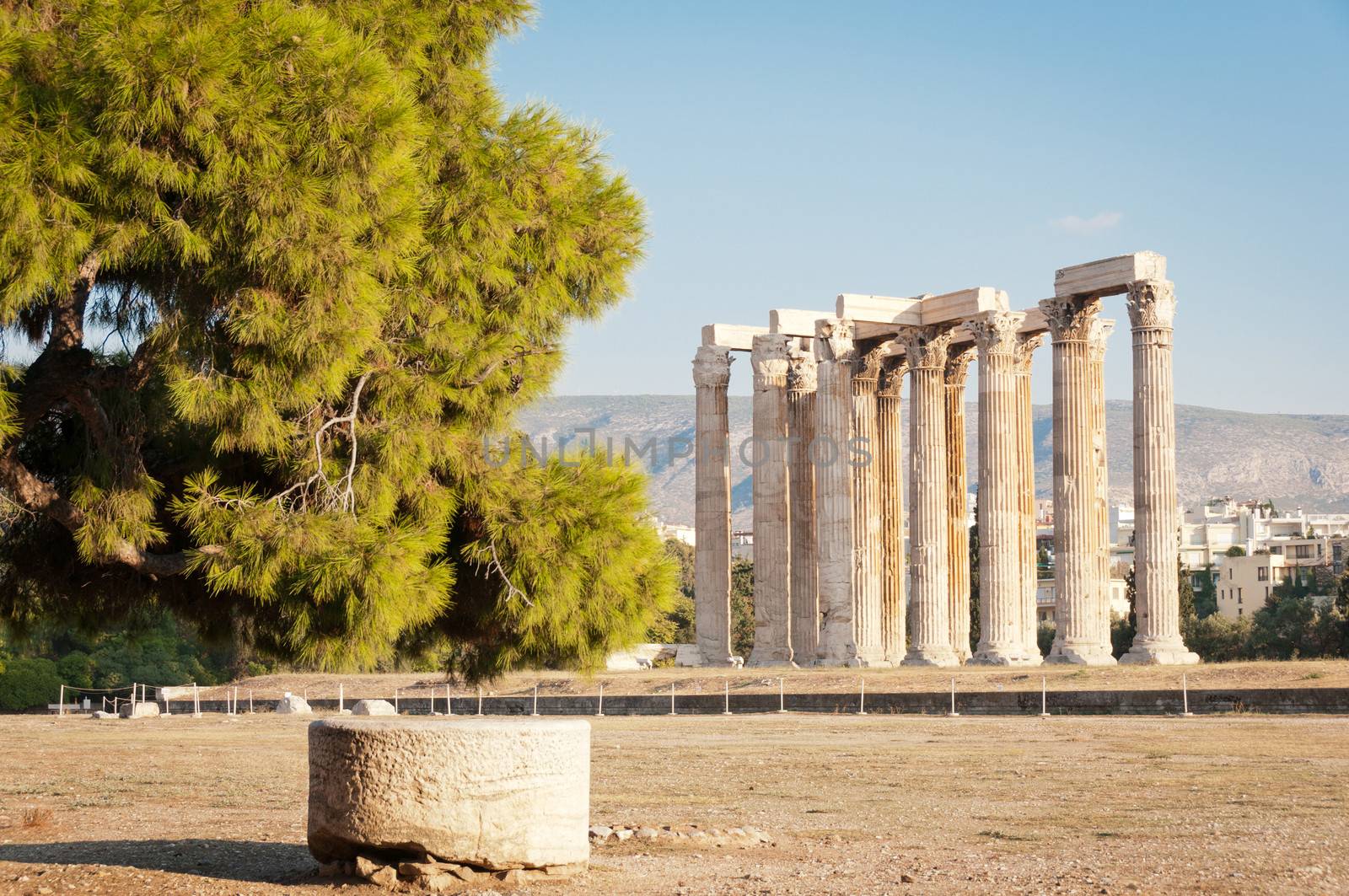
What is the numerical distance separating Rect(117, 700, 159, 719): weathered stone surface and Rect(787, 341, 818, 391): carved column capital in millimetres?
21890

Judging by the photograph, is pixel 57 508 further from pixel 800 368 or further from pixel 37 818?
pixel 800 368

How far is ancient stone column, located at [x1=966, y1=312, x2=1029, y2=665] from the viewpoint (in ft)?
149

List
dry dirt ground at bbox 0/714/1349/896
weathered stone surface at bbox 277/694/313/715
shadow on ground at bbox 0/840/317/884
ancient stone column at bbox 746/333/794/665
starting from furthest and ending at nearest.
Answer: ancient stone column at bbox 746/333/794/665, weathered stone surface at bbox 277/694/313/715, shadow on ground at bbox 0/840/317/884, dry dirt ground at bbox 0/714/1349/896

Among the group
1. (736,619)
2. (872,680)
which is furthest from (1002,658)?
(736,619)

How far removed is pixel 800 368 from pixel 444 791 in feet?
141

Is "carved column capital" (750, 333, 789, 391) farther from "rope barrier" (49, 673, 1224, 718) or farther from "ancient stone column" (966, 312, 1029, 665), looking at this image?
"rope barrier" (49, 673, 1224, 718)

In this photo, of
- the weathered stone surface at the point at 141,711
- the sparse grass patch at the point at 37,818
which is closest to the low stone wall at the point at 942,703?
the weathered stone surface at the point at 141,711

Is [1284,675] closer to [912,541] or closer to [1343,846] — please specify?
[912,541]

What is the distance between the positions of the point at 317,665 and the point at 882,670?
1387 inches

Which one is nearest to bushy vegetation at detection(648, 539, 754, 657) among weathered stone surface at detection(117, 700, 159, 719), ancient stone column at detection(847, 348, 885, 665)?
ancient stone column at detection(847, 348, 885, 665)

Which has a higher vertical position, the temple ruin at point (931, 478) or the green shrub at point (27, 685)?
the temple ruin at point (931, 478)

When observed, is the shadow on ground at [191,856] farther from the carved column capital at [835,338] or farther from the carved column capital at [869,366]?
the carved column capital at [869,366]

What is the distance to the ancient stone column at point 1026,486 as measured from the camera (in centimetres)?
4681

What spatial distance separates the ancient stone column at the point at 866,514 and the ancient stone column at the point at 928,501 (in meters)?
1.17
